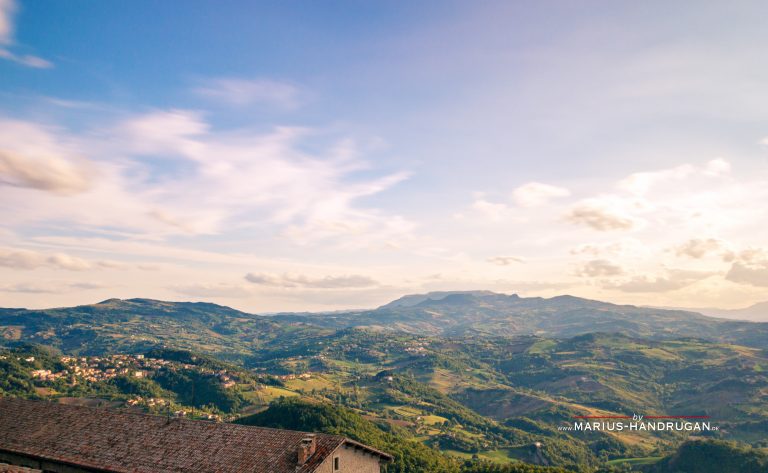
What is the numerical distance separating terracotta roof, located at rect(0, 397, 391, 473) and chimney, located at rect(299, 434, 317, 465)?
0.49m

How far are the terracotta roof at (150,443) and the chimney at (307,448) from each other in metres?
0.49

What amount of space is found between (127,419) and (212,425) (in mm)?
10340

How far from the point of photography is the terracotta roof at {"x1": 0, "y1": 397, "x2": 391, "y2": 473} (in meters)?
42.8

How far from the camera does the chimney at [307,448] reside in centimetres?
4112

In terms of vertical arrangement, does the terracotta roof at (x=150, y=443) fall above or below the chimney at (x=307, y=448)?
below

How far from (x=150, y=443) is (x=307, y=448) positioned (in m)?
16.8

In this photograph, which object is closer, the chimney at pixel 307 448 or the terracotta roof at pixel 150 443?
the chimney at pixel 307 448

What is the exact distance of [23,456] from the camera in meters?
48.2

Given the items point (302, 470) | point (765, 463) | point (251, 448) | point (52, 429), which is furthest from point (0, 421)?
point (765, 463)

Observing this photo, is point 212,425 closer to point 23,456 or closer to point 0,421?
point 23,456

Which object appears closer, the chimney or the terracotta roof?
the chimney

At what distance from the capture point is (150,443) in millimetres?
46906

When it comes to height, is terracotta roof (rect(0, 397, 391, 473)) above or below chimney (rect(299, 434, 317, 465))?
below

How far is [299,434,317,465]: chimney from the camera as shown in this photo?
1619 inches
